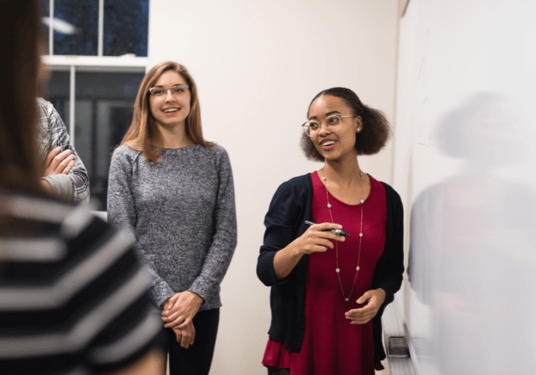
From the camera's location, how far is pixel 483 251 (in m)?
0.61

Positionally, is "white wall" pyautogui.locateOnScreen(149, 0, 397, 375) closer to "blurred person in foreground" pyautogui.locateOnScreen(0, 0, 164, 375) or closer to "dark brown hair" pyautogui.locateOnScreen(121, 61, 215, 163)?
"dark brown hair" pyautogui.locateOnScreen(121, 61, 215, 163)

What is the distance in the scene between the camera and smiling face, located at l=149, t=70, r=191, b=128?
1.65 metres

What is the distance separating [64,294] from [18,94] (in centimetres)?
16

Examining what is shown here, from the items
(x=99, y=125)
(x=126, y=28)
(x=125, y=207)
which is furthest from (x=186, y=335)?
(x=126, y=28)

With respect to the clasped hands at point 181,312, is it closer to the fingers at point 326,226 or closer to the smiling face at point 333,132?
the fingers at point 326,226

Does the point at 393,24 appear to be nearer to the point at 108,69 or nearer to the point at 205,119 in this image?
the point at 205,119

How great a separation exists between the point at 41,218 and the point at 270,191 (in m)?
2.33

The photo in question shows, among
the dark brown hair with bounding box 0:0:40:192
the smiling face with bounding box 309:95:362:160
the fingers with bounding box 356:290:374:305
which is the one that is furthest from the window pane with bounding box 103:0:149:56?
the dark brown hair with bounding box 0:0:40:192

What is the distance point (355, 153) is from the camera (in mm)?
1446

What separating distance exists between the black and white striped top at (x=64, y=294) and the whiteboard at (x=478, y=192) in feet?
1.40

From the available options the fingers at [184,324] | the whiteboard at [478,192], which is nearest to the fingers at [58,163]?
the fingers at [184,324]

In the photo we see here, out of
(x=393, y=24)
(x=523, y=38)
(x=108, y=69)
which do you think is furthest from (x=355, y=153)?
(x=108, y=69)

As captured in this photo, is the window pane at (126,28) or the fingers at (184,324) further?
the window pane at (126,28)

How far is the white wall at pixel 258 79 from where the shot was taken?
8.34 ft
